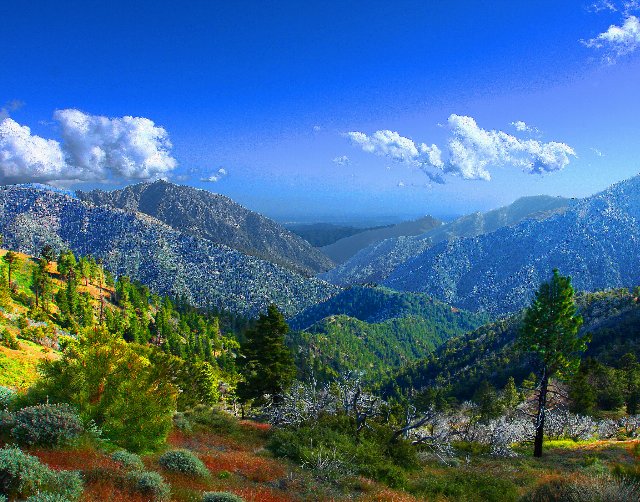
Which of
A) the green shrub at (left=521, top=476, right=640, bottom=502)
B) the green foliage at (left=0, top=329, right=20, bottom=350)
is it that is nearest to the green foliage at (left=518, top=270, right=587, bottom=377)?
the green shrub at (left=521, top=476, right=640, bottom=502)

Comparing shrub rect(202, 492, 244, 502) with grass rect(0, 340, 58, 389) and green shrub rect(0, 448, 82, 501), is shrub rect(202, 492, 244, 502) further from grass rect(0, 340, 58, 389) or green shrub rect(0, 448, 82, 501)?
grass rect(0, 340, 58, 389)

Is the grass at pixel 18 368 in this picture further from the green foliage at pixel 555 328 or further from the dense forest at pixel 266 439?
the green foliage at pixel 555 328

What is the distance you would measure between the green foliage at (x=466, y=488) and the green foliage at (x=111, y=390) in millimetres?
13444

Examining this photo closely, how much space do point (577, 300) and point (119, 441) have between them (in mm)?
212536

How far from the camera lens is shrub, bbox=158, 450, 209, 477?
17.0 m

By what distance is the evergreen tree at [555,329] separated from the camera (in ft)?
103

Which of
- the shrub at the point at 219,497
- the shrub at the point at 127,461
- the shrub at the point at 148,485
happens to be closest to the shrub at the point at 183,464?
the shrub at the point at 127,461

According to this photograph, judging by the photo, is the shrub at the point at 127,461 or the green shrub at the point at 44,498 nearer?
the green shrub at the point at 44,498

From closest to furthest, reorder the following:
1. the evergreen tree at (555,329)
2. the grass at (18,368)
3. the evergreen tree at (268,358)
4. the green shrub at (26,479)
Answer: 1. the green shrub at (26,479)
2. the evergreen tree at (555,329)
3. the grass at (18,368)
4. the evergreen tree at (268,358)

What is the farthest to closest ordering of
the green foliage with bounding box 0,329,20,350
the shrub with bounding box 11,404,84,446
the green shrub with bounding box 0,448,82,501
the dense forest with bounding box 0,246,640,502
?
1. the green foliage with bounding box 0,329,20,350
2. the shrub with bounding box 11,404,84,446
3. the dense forest with bounding box 0,246,640,502
4. the green shrub with bounding box 0,448,82,501

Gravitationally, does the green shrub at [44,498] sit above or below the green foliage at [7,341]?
above

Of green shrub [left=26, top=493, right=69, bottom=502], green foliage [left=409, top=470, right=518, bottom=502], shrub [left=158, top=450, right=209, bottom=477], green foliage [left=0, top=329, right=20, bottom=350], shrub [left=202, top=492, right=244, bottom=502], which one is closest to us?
green shrub [left=26, top=493, right=69, bottom=502]

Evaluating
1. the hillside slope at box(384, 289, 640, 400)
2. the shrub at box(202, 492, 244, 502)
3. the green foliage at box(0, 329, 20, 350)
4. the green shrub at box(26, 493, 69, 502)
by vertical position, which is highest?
the green shrub at box(26, 493, 69, 502)

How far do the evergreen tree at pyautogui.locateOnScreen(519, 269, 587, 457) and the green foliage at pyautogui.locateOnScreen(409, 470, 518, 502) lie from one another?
1182cm
